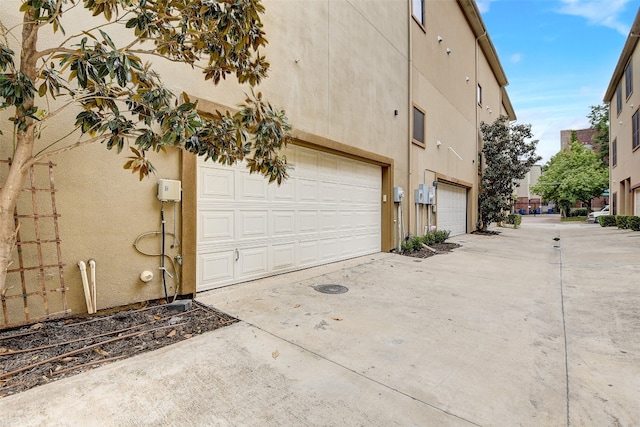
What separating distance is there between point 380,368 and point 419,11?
36.4 feet

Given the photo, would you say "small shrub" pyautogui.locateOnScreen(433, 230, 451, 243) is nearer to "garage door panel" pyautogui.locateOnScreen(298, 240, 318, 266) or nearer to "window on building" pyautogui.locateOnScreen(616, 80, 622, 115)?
"garage door panel" pyautogui.locateOnScreen(298, 240, 318, 266)

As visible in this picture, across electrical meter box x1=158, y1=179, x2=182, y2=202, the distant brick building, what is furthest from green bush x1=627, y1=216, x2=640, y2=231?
the distant brick building

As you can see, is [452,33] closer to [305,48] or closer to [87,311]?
[305,48]

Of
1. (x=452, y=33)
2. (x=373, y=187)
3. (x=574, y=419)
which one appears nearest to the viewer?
(x=574, y=419)

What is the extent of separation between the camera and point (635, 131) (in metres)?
14.2

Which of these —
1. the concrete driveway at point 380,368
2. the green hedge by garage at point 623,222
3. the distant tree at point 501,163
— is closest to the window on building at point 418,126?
the concrete driveway at point 380,368

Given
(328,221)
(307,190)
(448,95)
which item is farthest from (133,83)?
(448,95)

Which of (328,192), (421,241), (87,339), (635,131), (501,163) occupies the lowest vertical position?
(87,339)

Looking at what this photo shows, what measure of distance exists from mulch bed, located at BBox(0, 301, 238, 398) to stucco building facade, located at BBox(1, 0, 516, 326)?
22 cm

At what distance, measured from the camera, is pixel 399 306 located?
399cm

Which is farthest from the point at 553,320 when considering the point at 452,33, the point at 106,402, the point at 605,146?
the point at 605,146

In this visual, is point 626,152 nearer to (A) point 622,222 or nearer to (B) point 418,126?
(A) point 622,222

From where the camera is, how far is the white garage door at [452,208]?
37.6 ft

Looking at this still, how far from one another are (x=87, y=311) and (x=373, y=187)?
6.36m
